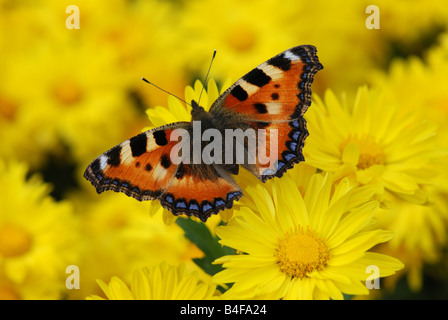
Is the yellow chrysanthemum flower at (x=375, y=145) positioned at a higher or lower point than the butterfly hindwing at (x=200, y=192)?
higher

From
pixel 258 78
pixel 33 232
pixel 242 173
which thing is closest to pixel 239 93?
pixel 258 78

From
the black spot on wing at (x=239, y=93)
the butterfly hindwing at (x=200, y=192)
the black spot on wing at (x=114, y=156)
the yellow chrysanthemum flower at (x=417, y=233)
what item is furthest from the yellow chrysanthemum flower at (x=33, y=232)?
the yellow chrysanthemum flower at (x=417, y=233)

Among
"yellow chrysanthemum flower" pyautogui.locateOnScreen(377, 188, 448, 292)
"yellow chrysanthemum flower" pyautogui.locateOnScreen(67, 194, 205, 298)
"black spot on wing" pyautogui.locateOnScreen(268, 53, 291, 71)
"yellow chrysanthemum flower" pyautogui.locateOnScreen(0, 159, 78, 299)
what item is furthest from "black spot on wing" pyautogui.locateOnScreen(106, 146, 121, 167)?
"yellow chrysanthemum flower" pyautogui.locateOnScreen(377, 188, 448, 292)

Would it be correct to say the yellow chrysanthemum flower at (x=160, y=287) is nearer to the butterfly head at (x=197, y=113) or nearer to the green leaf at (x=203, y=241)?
the green leaf at (x=203, y=241)

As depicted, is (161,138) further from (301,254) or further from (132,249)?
(132,249)

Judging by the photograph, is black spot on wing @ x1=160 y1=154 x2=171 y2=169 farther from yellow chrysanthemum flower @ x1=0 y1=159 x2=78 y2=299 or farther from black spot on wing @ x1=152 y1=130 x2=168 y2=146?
yellow chrysanthemum flower @ x1=0 y1=159 x2=78 y2=299

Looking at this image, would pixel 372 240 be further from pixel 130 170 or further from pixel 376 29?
pixel 376 29
